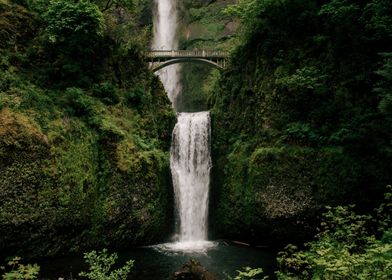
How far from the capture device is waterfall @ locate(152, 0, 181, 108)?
34906 millimetres

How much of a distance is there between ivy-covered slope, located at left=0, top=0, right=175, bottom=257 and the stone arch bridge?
638 centimetres

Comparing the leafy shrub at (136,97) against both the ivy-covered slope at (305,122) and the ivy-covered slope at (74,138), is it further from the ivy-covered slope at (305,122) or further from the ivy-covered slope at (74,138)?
the ivy-covered slope at (305,122)

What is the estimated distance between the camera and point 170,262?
12109 millimetres

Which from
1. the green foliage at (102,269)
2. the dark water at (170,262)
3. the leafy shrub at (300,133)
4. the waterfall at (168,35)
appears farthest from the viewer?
the waterfall at (168,35)

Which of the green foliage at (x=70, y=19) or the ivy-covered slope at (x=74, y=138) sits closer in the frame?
the ivy-covered slope at (x=74, y=138)

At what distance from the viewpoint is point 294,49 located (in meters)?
14.8

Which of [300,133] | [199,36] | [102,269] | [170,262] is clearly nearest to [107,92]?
[170,262]

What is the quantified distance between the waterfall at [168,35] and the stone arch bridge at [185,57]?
396 inches

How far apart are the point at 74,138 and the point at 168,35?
81.6 feet

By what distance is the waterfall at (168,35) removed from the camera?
115ft

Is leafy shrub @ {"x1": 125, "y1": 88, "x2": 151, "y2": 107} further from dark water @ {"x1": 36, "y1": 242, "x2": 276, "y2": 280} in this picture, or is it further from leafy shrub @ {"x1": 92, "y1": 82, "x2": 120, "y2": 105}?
dark water @ {"x1": 36, "y1": 242, "x2": 276, "y2": 280}

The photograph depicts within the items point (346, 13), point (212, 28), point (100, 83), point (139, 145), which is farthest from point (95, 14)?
point (212, 28)

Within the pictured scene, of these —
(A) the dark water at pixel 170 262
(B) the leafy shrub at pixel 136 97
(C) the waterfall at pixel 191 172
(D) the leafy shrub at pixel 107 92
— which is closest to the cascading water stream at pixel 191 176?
(C) the waterfall at pixel 191 172

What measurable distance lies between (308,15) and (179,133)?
8.19 m
